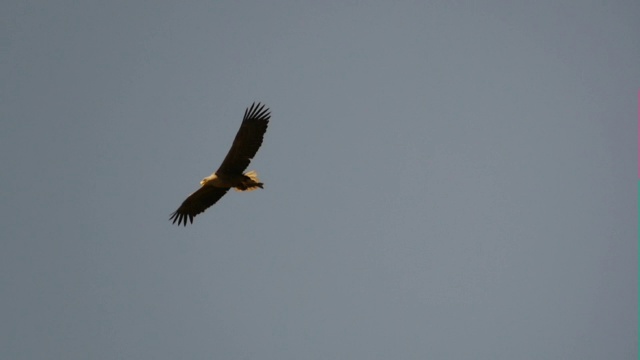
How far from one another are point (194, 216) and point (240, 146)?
3.75 m

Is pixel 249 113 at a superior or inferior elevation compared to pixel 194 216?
superior

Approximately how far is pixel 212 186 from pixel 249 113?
2.62m

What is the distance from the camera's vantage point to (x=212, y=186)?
82.7ft

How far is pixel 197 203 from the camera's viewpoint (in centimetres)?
2631

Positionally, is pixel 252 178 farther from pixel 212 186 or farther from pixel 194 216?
pixel 194 216

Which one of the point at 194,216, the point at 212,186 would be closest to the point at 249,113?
the point at 212,186

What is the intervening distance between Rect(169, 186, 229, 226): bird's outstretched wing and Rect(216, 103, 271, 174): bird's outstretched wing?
170 cm

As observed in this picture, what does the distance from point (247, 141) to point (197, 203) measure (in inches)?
134

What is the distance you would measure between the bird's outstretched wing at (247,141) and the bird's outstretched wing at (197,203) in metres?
1.70

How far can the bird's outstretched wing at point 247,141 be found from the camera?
23.8 m

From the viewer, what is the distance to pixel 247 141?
78.4 ft

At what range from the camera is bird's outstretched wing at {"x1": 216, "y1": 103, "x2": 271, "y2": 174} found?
78.1ft

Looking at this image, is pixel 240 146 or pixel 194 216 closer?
pixel 240 146

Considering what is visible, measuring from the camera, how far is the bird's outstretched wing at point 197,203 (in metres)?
25.8
